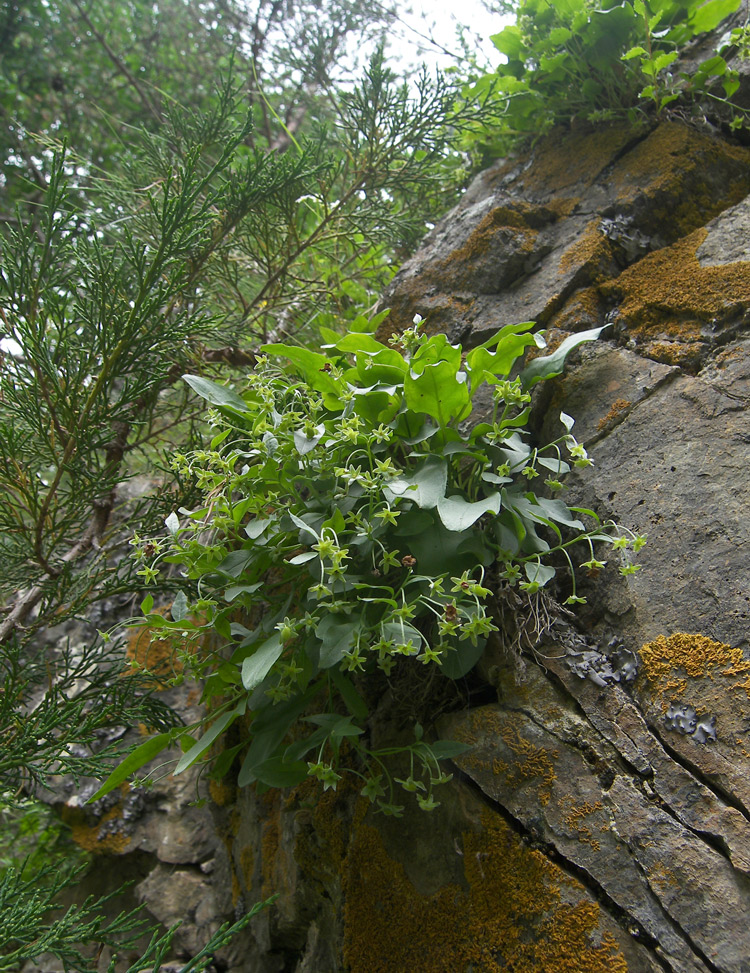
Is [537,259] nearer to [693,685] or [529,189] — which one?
[529,189]

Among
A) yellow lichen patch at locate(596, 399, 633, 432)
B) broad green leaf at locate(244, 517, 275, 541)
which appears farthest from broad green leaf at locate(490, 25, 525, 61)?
broad green leaf at locate(244, 517, 275, 541)

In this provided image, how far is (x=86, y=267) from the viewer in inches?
69.6

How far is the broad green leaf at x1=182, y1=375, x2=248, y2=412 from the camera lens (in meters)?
1.43

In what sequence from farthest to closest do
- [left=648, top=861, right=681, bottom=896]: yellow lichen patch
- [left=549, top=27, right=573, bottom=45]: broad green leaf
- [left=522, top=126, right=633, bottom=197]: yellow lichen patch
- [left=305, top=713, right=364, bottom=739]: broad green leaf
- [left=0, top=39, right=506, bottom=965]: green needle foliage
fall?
1. [left=522, top=126, right=633, bottom=197]: yellow lichen patch
2. [left=549, top=27, right=573, bottom=45]: broad green leaf
3. [left=0, top=39, right=506, bottom=965]: green needle foliage
4. [left=305, top=713, right=364, bottom=739]: broad green leaf
5. [left=648, top=861, right=681, bottom=896]: yellow lichen patch

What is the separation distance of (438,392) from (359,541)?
349 mm

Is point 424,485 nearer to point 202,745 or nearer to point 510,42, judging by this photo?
point 202,745

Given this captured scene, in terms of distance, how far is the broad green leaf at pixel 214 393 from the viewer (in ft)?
4.69

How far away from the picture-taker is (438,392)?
130 cm

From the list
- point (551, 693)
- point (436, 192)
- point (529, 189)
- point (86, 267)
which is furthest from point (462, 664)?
point (436, 192)

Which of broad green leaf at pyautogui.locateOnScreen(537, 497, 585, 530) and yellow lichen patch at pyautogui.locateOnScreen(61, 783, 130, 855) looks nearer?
broad green leaf at pyautogui.locateOnScreen(537, 497, 585, 530)

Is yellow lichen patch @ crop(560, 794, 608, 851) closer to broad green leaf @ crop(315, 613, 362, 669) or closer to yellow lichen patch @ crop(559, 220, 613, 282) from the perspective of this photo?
broad green leaf @ crop(315, 613, 362, 669)

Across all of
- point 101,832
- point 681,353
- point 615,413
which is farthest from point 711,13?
point 101,832

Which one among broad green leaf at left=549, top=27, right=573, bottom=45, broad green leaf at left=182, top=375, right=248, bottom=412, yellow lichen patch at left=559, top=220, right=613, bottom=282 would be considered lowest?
yellow lichen patch at left=559, top=220, right=613, bottom=282

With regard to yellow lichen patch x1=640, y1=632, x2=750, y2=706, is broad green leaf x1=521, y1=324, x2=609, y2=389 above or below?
above
